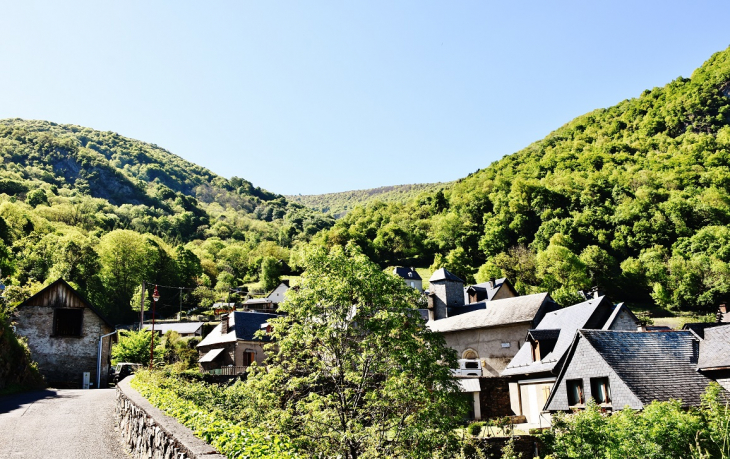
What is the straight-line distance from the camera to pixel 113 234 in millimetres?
85562

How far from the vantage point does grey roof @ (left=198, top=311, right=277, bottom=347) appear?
152ft

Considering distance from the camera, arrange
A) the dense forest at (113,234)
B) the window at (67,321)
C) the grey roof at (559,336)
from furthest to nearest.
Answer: the dense forest at (113,234), the window at (67,321), the grey roof at (559,336)

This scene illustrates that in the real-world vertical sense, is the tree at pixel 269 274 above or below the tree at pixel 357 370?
above

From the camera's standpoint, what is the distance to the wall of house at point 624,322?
88.6 ft

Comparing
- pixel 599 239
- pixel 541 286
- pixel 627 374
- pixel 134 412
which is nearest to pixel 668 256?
pixel 599 239

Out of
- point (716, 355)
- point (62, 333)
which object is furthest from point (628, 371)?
point (62, 333)

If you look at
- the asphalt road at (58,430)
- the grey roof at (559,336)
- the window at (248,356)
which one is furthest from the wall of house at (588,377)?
the window at (248,356)

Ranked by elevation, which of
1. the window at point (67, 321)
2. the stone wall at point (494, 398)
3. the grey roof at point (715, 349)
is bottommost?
the stone wall at point (494, 398)

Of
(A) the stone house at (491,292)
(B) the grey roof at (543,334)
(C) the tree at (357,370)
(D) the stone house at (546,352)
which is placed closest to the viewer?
(C) the tree at (357,370)

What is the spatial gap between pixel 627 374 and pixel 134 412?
1754cm

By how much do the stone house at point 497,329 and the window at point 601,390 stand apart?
14.6m

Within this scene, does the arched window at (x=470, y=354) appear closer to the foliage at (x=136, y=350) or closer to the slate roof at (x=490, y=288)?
the slate roof at (x=490, y=288)

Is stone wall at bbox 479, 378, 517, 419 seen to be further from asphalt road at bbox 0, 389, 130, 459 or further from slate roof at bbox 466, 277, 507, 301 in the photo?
slate roof at bbox 466, 277, 507, 301

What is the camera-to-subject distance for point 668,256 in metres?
82.6
